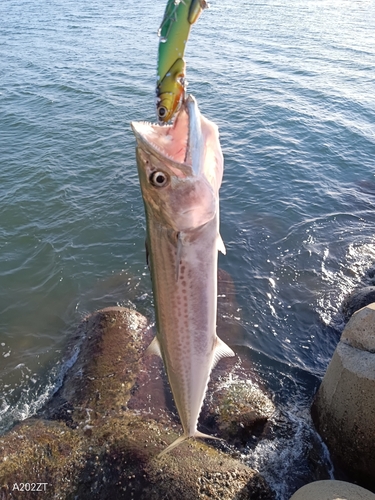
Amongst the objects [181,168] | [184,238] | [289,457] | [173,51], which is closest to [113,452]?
[289,457]

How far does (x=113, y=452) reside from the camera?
19.5 feet

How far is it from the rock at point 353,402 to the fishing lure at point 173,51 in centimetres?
473

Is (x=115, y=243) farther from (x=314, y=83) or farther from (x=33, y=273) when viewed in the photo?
(x=314, y=83)

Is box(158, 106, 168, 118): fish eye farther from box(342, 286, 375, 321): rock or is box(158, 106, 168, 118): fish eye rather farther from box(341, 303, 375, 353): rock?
box(342, 286, 375, 321): rock

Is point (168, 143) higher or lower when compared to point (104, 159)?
higher

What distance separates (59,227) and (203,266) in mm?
10332

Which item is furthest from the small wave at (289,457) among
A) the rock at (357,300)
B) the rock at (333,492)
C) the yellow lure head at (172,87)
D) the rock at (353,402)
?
the yellow lure head at (172,87)

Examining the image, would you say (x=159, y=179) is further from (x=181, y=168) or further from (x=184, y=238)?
(x=184, y=238)

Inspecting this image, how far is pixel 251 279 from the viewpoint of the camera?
11359 mm

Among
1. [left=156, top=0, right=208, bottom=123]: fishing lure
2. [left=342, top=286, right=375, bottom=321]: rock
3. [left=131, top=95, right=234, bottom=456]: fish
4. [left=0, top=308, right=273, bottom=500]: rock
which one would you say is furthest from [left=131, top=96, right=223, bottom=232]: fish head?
[left=342, top=286, right=375, bottom=321]: rock

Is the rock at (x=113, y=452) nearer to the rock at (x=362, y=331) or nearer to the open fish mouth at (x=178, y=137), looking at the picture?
the rock at (x=362, y=331)

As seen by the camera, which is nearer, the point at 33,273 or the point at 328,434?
the point at 328,434

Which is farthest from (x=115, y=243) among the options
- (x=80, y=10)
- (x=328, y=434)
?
(x=80, y=10)

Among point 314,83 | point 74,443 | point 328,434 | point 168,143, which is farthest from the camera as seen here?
point 314,83
